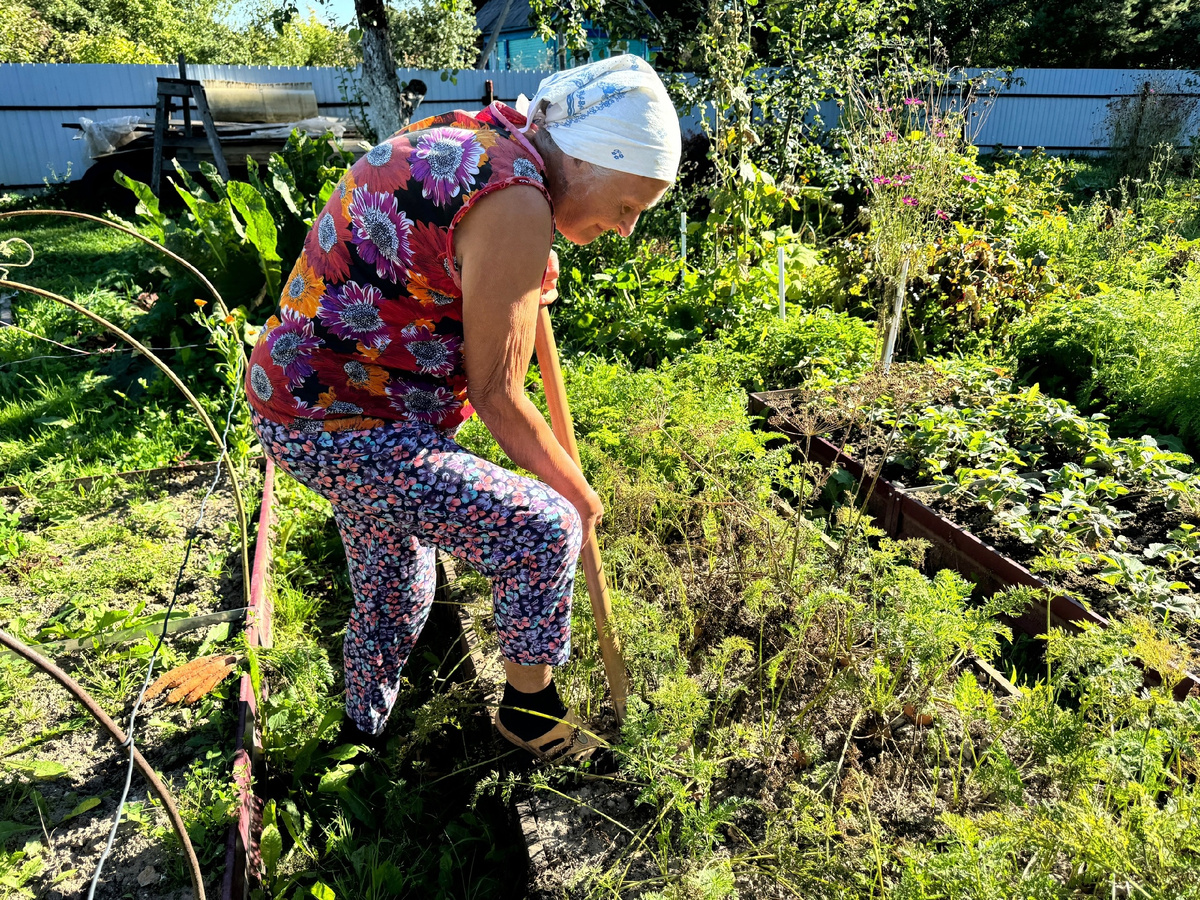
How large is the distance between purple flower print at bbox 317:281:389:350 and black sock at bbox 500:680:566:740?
0.94 meters

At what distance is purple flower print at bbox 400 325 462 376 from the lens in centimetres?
163

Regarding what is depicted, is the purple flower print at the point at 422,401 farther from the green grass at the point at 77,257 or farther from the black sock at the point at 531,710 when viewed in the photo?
the green grass at the point at 77,257

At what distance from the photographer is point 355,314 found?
1615mm

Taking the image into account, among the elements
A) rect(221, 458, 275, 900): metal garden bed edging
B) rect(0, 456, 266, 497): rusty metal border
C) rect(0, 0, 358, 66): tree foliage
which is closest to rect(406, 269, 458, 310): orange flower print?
rect(221, 458, 275, 900): metal garden bed edging

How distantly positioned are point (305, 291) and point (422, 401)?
0.32 meters

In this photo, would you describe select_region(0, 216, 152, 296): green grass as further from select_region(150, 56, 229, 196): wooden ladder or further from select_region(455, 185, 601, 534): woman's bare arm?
select_region(455, 185, 601, 534): woman's bare arm

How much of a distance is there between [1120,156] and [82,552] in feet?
45.0

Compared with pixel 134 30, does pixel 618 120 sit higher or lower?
lower

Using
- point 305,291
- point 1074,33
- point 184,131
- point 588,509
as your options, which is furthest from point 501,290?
point 1074,33

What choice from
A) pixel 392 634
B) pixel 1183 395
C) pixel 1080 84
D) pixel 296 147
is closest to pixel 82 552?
pixel 392 634

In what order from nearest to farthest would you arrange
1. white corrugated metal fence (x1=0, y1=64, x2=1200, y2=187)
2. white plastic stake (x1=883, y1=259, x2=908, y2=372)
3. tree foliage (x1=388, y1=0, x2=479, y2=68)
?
white plastic stake (x1=883, y1=259, x2=908, y2=372)
white corrugated metal fence (x1=0, y1=64, x2=1200, y2=187)
tree foliage (x1=388, y1=0, x2=479, y2=68)

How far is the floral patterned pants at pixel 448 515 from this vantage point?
1.70 metres

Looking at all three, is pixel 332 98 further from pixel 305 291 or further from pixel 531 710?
pixel 531 710

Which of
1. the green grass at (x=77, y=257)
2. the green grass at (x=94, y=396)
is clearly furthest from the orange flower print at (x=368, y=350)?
the green grass at (x=77, y=257)
